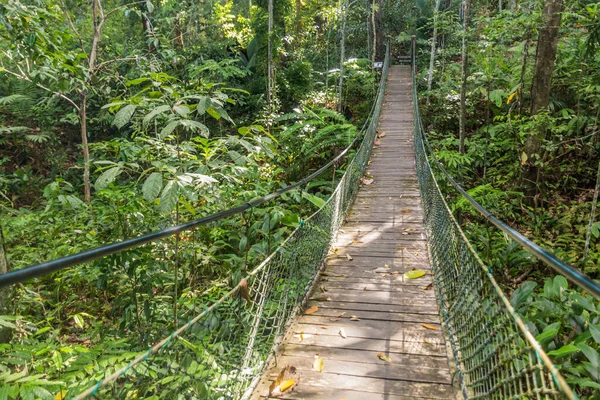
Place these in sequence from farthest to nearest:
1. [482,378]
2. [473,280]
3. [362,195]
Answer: [362,195], [473,280], [482,378]

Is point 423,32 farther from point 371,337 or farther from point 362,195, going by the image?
point 371,337

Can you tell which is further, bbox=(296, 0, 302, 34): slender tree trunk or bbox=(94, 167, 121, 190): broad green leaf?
bbox=(296, 0, 302, 34): slender tree trunk

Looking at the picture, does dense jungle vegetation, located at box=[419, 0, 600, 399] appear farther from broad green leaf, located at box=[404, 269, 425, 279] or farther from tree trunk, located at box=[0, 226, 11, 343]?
tree trunk, located at box=[0, 226, 11, 343]

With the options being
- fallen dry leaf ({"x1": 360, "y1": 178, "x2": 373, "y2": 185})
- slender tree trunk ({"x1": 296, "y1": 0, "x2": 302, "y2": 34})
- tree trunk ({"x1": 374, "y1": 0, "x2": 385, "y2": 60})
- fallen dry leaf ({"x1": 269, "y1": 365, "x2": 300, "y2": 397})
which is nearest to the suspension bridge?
fallen dry leaf ({"x1": 269, "y1": 365, "x2": 300, "y2": 397})

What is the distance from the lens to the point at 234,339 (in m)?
1.69

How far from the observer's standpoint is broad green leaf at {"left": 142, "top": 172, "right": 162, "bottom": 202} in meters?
1.54

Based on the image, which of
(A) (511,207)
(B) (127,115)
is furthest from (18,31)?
(A) (511,207)

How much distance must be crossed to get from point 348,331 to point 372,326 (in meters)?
0.17

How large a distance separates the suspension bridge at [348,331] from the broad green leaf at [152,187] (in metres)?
0.25

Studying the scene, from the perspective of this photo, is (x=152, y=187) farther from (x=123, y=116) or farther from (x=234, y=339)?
(x=234, y=339)

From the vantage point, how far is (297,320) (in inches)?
98.8

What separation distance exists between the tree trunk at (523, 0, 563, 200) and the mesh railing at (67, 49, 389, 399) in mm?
3345

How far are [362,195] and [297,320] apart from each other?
3.53m

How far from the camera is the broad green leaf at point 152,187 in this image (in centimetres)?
154
